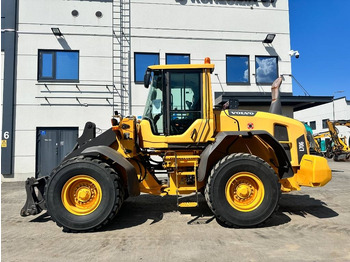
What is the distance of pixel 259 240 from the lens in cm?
379

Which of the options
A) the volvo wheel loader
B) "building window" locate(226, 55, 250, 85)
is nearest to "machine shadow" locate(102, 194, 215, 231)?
the volvo wheel loader

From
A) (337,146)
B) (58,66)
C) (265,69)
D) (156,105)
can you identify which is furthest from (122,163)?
(337,146)

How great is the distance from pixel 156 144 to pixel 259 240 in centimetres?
236

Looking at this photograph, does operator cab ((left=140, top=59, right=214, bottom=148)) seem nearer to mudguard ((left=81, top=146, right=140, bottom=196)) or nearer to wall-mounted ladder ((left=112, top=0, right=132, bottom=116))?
mudguard ((left=81, top=146, right=140, bottom=196))

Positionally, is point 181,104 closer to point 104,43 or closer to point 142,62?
point 142,62

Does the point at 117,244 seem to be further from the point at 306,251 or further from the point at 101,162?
the point at 306,251

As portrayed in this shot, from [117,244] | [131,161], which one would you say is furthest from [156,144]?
[117,244]

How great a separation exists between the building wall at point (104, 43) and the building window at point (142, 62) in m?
0.20

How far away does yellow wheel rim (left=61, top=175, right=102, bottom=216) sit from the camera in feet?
14.0

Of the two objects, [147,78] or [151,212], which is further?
[151,212]

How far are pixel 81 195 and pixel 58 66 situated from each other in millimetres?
7423

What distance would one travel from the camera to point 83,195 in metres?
4.29

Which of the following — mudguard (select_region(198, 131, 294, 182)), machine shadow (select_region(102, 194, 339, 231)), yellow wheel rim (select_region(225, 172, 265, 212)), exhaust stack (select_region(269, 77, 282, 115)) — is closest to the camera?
yellow wheel rim (select_region(225, 172, 265, 212))

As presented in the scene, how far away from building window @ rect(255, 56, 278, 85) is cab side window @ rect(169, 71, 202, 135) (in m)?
6.89
